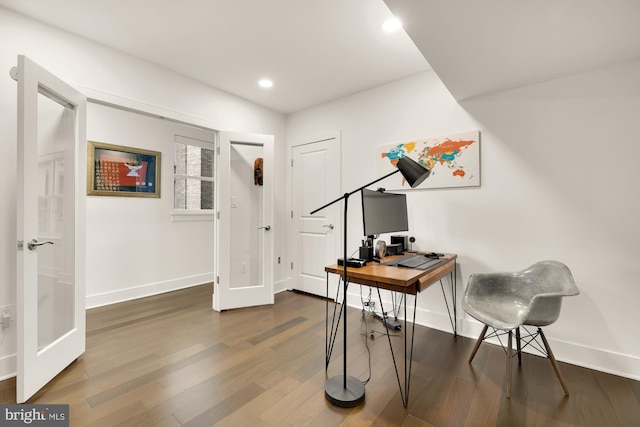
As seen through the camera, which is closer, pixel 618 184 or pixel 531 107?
pixel 618 184

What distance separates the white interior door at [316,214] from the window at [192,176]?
1.63 m

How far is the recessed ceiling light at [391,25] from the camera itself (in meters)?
2.19

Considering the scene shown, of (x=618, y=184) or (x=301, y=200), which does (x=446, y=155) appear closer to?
(x=618, y=184)

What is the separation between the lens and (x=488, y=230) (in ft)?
8.54

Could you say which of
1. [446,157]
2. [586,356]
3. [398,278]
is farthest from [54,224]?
[586,356]

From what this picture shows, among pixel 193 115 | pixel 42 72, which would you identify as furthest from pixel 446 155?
pixel 42 72

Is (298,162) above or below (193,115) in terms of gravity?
below

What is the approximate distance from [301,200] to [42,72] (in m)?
2.79

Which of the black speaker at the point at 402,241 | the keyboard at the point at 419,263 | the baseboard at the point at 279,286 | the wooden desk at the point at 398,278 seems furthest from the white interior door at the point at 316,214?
the wooden desk at the point at 398,278

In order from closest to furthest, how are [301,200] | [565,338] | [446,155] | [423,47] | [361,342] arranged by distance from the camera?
1. [423,47]
2. [565,338]
3. [361,342]
4. [446,155]
5. [301,200]

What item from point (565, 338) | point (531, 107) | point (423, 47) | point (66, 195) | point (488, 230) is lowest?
point (565, 338)

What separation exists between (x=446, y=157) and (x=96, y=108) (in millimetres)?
4089

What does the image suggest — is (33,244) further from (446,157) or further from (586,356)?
(586,356)

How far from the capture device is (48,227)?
206cm
